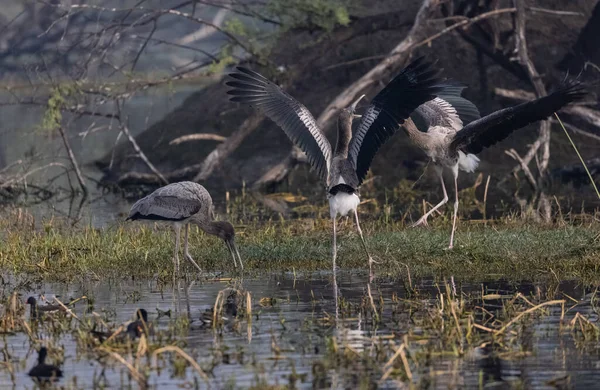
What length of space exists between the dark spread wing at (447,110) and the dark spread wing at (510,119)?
21.9 inches

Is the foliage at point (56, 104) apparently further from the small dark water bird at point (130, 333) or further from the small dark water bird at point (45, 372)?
the small dark water bird at point (45, 372)

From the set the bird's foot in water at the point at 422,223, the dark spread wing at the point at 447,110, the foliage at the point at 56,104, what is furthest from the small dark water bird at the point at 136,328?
the foliage at the point at 56,104

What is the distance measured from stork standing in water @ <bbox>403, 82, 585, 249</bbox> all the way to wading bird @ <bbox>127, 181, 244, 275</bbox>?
2390 mm

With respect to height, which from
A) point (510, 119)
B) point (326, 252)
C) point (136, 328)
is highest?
point (510, 119)

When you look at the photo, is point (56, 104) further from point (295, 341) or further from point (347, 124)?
point (295, 341)

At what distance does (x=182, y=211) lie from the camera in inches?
485

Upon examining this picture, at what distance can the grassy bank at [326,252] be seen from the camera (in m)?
11.7

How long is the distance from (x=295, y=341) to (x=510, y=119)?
5.57 metres

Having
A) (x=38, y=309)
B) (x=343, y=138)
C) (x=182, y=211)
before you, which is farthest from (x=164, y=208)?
(x=38, y=309)

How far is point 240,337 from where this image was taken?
8.54m

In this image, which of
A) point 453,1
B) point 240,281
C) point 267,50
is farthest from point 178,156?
point 240,281

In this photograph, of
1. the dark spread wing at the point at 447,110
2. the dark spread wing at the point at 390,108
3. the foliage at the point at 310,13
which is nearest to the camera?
the dark spread wing at the point at 390,108

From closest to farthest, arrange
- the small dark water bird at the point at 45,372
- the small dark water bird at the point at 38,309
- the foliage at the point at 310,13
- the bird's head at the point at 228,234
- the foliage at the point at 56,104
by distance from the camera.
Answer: the small dark water bird at the point at 45,372
the small dark water bird at the point at 38,309
the bird's head at the point at 228,234
the foliage at the point at 56,104
the foliage at the point at 310,13

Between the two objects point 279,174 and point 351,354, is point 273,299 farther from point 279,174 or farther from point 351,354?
point 279,174
